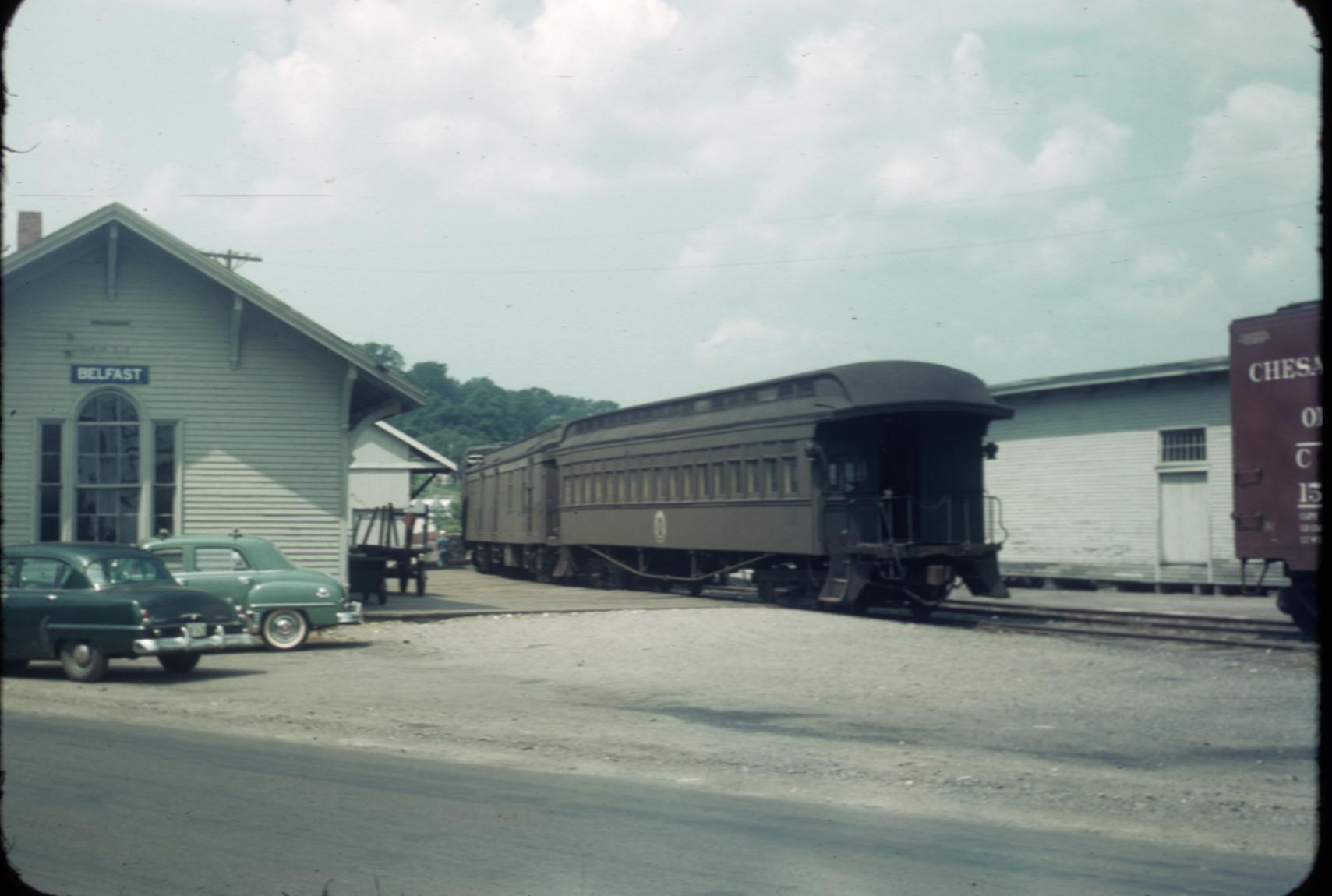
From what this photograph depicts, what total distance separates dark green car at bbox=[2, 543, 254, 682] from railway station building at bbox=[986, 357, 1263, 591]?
780 inches

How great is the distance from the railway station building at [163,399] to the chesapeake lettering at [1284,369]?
12.7 metres

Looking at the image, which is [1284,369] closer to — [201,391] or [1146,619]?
[1146,619]

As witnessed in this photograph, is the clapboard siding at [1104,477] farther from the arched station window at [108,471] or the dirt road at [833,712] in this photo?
the arched station window at [108,471]

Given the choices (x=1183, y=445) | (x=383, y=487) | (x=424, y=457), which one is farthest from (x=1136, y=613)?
(x=383, y=487)

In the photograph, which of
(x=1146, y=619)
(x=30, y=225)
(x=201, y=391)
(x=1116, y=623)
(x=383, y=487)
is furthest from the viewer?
(x=383, y=487)

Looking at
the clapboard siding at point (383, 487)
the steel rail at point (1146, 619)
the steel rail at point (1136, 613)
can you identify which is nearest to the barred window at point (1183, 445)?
the steel rail at point (1136, 613)

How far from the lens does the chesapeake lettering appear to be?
15820 mm

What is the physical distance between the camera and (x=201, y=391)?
18844mm

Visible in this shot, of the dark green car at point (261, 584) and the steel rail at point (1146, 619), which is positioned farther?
the steel rail at point (1146, 619)

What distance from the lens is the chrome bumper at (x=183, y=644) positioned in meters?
12.6

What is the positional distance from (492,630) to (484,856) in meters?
12.5

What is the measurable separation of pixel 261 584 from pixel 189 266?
5.24 meters

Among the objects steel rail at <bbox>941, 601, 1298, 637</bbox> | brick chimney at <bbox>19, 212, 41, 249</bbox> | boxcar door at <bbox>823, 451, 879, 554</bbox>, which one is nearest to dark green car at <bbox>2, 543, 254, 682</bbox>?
brick chimney at <bbox>19, 212, 41, 249</bbox>

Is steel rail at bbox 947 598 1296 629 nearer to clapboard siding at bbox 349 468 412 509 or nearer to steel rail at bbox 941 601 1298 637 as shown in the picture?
steel rail at bbox 941 601 1298 637
